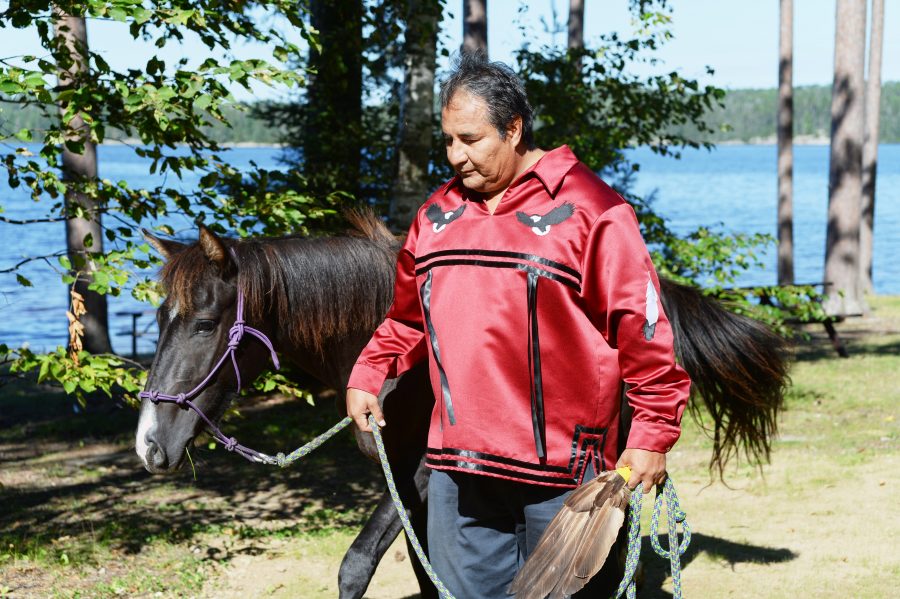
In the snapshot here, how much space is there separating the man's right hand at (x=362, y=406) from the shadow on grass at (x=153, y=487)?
10.8ft

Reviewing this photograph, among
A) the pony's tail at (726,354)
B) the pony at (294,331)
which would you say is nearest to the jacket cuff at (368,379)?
the pony at (294,331)

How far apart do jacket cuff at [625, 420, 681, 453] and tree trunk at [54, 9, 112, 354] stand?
3125 mm

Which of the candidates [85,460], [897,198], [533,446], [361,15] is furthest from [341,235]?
[897,198]

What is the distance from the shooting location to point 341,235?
416cm

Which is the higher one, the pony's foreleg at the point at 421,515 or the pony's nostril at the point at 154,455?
the pony's nostril at the point at 154,455

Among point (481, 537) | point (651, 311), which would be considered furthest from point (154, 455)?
point (651, 311)

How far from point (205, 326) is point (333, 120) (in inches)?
248

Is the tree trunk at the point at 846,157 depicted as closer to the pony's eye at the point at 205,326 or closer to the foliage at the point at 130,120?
the foliage at the point at 130,120

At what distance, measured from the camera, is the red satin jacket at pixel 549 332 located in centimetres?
253

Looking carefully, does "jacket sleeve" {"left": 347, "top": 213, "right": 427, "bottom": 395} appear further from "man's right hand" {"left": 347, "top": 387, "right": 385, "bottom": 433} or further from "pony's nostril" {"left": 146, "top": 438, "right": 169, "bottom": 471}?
"pony's nostril" {"left": 146, "top": 438, "right": 169, "bottom": 471}

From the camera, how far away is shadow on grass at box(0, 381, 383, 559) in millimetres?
6473

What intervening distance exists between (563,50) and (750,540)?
5.79 m

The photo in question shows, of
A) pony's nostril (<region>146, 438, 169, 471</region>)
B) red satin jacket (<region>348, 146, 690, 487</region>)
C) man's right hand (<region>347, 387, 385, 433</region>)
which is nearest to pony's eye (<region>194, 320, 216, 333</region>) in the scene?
pony's nostril (<region>146, 438, 169, 471</region>)

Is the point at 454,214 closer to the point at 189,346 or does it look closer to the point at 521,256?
the point at 521,256
